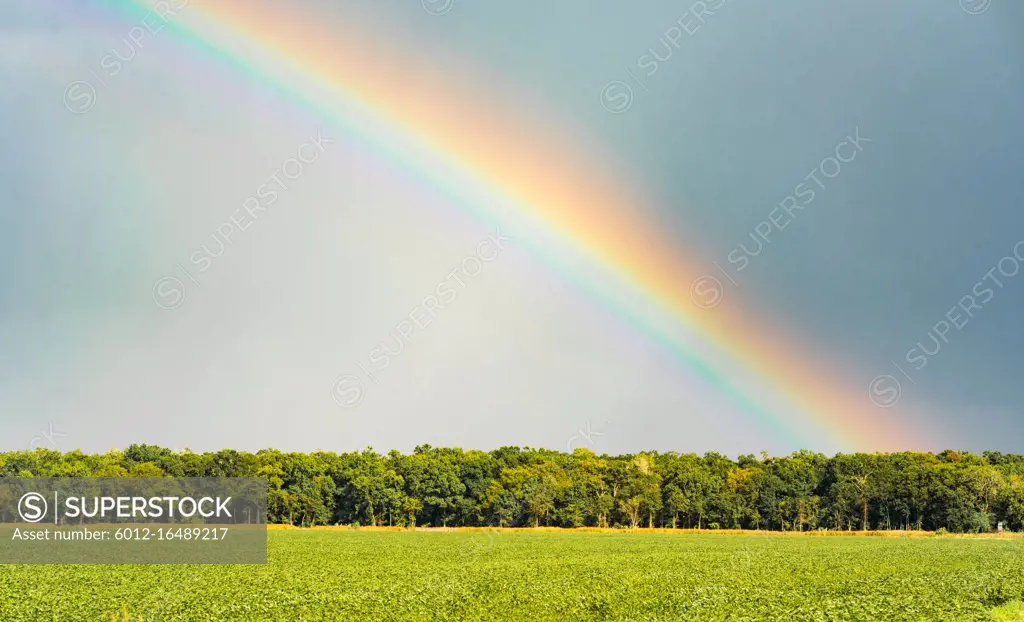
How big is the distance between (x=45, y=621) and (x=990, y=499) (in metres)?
157

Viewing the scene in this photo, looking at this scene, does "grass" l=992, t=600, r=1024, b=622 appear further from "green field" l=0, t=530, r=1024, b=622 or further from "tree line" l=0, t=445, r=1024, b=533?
"tree line" l=0, t=445, r=1024, b=533

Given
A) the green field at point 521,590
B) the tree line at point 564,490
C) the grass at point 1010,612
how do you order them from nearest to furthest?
the green field at point 521,590
the grass at point 1010,612
the tree line at point 564,490

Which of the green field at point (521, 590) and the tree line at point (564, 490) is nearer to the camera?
the green field at point (521, 590)

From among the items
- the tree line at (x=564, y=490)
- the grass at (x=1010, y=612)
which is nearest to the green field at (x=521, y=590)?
the grass at (x=1010, y=612)

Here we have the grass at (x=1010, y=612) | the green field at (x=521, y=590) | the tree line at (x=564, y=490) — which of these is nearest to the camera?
the green field at (x=521, y=590)

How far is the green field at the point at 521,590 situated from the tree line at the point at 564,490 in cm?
9487

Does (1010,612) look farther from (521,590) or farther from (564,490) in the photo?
(564,490)

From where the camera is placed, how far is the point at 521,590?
38.1 m

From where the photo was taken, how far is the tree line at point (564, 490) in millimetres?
155250

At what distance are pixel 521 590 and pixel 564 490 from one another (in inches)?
4819

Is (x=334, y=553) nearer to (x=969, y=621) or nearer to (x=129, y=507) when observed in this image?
(x=969, y=621)

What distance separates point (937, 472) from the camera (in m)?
146

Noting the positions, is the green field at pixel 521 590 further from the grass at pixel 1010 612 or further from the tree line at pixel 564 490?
the tree line at pixel 564 490

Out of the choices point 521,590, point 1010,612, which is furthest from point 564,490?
point 1010,612
